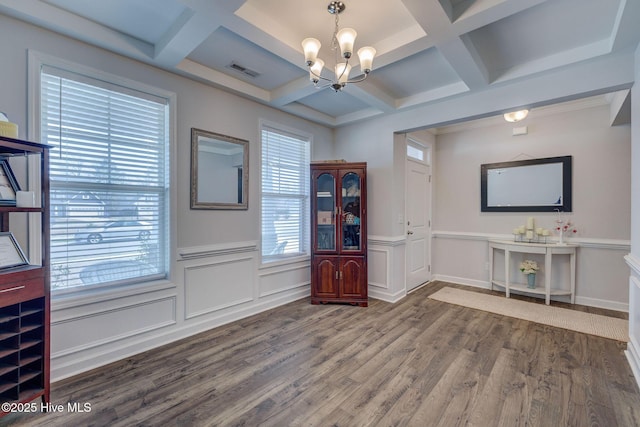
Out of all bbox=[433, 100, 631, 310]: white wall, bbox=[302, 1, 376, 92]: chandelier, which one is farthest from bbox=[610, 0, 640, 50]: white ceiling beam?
bbox=[433, 100, 631, 310]: white wall

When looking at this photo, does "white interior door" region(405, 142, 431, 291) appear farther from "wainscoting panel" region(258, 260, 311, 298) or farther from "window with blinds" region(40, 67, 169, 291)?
"window with blinds" region(40, 67, 169, 291)

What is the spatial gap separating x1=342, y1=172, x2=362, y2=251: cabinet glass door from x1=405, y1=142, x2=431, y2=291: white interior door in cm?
A: 90

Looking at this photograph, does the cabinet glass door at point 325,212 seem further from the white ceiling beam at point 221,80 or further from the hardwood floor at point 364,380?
the white ceiling beam at point 221,80

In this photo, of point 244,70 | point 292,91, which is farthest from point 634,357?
point 244,70

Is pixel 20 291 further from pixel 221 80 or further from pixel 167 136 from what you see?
pixel 221 80

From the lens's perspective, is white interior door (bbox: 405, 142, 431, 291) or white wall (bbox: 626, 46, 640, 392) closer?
white wall (bbox: 626, 46, 640, 392)

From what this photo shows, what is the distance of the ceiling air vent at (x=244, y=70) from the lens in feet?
9.30

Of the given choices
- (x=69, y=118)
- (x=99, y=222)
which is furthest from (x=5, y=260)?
(x=69, y=118)

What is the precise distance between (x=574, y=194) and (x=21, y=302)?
227 inches

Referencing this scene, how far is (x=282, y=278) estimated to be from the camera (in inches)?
152

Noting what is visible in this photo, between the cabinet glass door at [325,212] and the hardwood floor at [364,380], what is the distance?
114cm

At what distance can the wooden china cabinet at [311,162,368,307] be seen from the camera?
3.84 meters

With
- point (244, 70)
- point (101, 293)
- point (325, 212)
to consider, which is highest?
point (244, 70)

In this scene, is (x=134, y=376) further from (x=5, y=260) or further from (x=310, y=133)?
(x=310, y=133)
